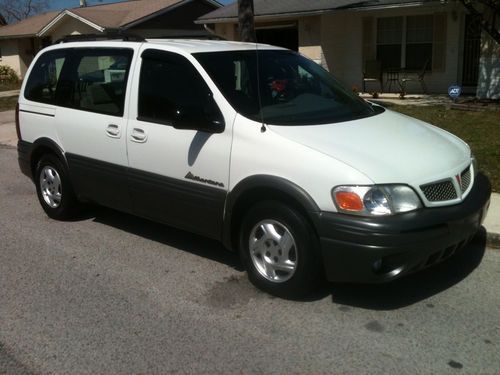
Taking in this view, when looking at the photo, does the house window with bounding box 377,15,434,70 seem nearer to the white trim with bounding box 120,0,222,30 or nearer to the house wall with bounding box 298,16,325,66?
the house wall with bounding box 298,16,325,66

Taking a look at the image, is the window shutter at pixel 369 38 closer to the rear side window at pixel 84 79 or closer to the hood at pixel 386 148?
the rear side window at pixel 84 79

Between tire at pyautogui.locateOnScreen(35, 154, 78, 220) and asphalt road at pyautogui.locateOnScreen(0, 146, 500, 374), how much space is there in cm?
65

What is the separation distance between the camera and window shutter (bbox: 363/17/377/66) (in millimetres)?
17031

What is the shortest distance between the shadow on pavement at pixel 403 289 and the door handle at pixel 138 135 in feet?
6.29

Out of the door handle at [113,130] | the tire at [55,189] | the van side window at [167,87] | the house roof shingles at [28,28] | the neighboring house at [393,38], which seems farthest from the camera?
the house roof shingles at [28,28]

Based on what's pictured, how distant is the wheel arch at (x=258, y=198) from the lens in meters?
3.83

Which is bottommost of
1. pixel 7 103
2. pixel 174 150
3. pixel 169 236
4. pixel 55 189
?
pixel 7 103

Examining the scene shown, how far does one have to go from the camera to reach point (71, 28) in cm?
2811

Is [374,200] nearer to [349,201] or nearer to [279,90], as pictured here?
[349,201]

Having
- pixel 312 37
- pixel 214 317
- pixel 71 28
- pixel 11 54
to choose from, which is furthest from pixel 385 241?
pixel 11 54

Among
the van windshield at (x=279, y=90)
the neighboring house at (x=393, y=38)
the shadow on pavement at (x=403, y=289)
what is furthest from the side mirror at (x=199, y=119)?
the neighboring house at (x=393, y=38)

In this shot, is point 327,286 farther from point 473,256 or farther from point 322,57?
point 322,57

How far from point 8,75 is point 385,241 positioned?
32.9 meters

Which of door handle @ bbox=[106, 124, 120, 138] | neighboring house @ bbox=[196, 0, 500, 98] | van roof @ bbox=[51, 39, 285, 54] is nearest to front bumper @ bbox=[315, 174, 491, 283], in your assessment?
van roof @ bbox=[51, 39, 285, 54]
